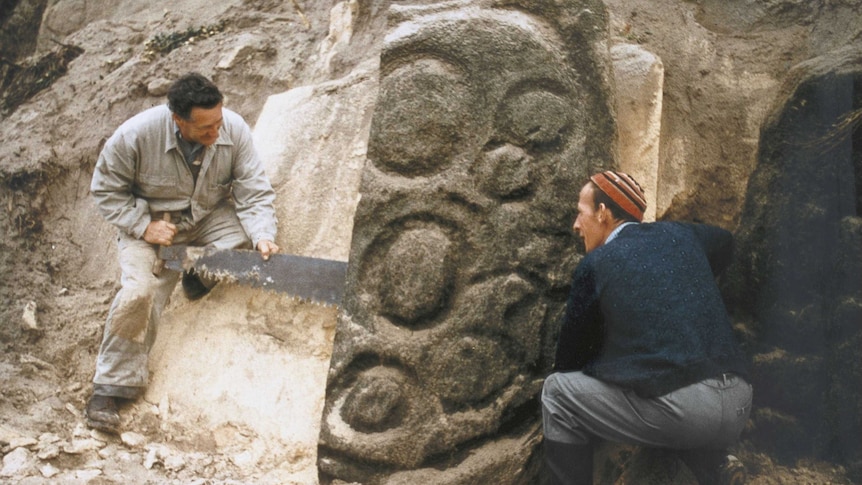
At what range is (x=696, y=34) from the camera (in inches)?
153

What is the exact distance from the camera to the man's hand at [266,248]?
3463 mm

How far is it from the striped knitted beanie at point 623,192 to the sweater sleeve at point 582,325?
0.92 ft

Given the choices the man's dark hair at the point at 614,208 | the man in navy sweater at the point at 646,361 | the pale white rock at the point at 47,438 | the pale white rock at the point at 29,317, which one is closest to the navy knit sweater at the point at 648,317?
the man in navy sweater at the point at 646,361

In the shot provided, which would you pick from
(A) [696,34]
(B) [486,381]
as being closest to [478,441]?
→ (B) [486,381]

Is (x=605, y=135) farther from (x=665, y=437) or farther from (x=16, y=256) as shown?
(x=16, y=256)

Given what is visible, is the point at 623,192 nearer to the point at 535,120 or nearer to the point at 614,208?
the point at 614,208

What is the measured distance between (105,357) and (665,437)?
244cm

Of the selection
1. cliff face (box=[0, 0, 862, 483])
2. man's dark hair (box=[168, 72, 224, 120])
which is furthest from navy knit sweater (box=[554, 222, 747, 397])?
man's dark hair (box=[168, 72, 224, 120])

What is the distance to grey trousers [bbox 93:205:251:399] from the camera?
3.45 meters

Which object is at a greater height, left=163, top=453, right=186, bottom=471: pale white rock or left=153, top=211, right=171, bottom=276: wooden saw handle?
left=153, top=211, right=171, bottom=276: wooden saw handle

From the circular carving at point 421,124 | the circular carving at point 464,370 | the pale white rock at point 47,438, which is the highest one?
the circular carving at point 421,124

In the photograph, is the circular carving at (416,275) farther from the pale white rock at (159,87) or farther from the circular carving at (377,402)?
the pale white rock at (159,87)

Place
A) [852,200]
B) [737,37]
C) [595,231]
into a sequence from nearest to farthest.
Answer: [595,231] → [852,200] → [737,37]

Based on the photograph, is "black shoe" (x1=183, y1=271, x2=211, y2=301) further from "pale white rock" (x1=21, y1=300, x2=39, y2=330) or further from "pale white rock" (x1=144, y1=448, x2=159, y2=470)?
"pale white rock" (x1=21, y1=300, x2=39, y2=330)
